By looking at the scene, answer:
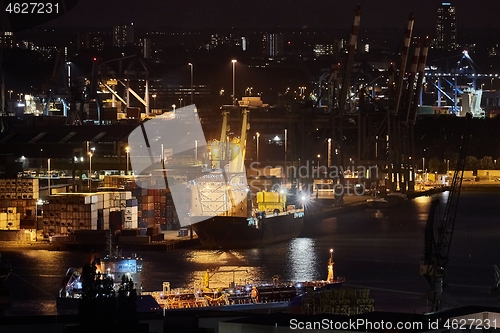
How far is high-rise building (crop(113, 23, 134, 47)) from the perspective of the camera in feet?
175

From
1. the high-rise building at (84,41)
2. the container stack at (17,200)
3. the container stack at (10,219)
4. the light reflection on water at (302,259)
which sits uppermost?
the high-rise building at (84,41)

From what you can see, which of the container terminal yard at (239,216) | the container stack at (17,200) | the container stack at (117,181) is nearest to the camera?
the container terminal yard at (239,216)

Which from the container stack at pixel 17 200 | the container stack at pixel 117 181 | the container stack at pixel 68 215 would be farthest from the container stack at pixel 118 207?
the container stack at pixel 117 181

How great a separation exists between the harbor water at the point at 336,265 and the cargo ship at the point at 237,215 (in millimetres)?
262

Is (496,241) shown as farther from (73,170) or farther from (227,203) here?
(73,170)

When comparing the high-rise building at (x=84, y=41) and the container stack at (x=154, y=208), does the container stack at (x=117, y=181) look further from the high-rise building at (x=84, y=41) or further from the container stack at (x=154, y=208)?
the high-rise building at (x=84, y=41)

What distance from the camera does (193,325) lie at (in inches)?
312

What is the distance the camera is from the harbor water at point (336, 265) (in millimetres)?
11281

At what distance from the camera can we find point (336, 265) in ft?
45.1

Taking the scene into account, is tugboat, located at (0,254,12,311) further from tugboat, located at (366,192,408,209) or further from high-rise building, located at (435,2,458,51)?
high-rise building, located at (435,2,458,51)

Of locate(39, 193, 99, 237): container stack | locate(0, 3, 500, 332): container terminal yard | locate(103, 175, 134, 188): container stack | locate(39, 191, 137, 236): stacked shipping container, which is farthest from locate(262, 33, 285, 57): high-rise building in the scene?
locate(39, 193, 99, 237): container stack

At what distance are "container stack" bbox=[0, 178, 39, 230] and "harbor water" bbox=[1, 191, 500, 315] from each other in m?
1.15

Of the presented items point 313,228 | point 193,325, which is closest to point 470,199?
point 313,228

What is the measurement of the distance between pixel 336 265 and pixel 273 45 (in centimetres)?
4137
